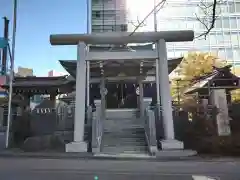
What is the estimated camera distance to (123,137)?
51.0 ft

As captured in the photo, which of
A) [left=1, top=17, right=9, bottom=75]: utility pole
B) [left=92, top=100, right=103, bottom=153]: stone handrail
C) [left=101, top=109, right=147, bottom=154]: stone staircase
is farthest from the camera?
[left=1, top=17, right=9, bottom=75]: utility pole

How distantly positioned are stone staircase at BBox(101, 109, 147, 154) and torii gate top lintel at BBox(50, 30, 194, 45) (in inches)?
199

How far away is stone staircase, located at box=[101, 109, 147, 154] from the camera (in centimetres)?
1420

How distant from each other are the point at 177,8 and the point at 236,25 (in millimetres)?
11278

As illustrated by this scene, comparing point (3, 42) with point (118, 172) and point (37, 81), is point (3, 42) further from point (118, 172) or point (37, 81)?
point (118, 172)

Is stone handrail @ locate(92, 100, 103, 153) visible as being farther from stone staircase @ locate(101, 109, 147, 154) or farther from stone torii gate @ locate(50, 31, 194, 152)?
stone torii gate @ locate(50, 31, 194, 152)

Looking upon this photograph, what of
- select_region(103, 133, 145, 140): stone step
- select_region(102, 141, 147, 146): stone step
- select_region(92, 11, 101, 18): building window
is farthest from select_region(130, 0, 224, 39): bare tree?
select_region(92, 11, 101, 18): building window

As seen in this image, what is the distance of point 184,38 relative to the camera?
15.1 metres

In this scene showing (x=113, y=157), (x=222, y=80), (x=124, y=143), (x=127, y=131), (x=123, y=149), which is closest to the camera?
(x=113, y=157)

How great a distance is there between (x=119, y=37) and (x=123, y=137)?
213 inches

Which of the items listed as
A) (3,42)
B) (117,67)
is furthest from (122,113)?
(3,42)

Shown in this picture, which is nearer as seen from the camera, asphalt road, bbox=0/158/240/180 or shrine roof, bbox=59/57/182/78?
asphalt road, bbox=0/158/240/180

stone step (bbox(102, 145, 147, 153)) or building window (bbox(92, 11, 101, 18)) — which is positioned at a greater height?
building window (bbox(92, 11, 101, 18))

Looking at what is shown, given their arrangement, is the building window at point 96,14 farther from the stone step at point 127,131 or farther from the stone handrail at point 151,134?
the stone handrail at point 151,134
